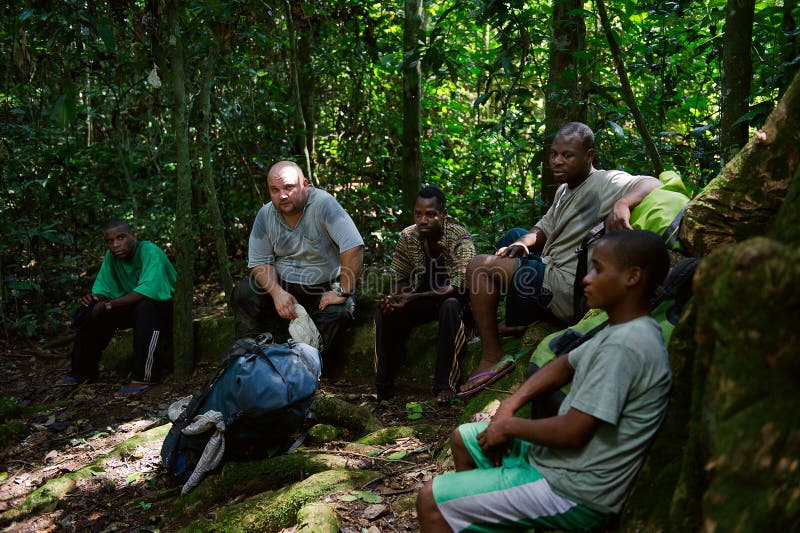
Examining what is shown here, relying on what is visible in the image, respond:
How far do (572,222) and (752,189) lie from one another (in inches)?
70.0

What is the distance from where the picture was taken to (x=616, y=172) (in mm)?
4512

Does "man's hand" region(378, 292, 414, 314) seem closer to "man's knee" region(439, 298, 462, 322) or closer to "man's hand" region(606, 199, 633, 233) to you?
"man's knee" region(439, 298, 462, 322)

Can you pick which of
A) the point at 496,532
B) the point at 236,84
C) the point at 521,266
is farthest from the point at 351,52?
the point at 496,532

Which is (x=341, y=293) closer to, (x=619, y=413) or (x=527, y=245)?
(x=527, y=245)

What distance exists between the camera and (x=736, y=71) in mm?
4270

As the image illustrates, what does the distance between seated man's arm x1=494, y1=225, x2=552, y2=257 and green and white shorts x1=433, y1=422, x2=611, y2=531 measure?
246 cm

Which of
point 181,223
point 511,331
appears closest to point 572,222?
point 511,331

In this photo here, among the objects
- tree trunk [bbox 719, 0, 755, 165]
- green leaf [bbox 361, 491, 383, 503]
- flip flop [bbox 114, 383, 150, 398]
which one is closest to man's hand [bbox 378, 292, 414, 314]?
green leaf [bbox 361, 491, 383, 503]

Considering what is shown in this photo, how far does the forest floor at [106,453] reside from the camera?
12.4ft

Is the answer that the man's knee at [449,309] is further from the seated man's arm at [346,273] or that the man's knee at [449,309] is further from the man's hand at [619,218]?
the man's hand at [619,218]

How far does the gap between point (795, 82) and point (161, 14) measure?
5527mm

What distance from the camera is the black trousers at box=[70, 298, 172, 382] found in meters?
6.61

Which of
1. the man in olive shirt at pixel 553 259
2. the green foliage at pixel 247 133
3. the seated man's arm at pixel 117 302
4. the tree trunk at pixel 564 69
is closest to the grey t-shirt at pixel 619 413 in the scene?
the man in olive shirt at pixel 553 259

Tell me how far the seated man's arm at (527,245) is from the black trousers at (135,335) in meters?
3.68
